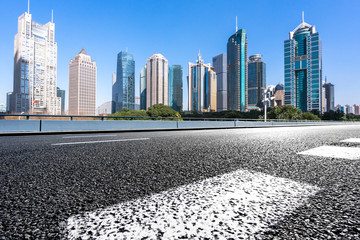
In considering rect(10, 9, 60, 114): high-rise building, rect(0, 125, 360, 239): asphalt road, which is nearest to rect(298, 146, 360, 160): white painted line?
rect(0, 125, 360, 239): asphalt road

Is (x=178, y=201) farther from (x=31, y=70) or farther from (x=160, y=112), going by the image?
(x=31, y=70)

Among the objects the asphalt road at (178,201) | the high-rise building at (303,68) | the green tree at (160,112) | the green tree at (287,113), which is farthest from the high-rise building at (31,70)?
the high-rise building at (303,68)

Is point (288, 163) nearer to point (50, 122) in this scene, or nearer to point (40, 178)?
point (40, 178)

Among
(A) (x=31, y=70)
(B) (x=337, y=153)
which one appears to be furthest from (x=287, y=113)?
(A) (x=31, y=70)

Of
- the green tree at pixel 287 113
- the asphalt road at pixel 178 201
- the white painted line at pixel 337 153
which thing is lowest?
the white painted line at pixel 337 153

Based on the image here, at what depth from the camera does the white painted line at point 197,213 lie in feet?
3.06

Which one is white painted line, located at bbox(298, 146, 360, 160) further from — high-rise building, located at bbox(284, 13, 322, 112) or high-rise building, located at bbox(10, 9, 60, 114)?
high-rise building, located at bbox(10, 9, 60, 114)

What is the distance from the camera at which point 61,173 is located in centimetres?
217

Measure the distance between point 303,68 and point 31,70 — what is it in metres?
221

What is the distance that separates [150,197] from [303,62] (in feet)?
635

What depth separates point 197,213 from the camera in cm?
115

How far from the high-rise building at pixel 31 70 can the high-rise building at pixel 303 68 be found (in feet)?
641

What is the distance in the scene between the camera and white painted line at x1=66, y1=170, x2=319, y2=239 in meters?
0.93

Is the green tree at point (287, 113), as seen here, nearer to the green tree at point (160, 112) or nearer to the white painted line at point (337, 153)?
the green tree at point (160, 112)
